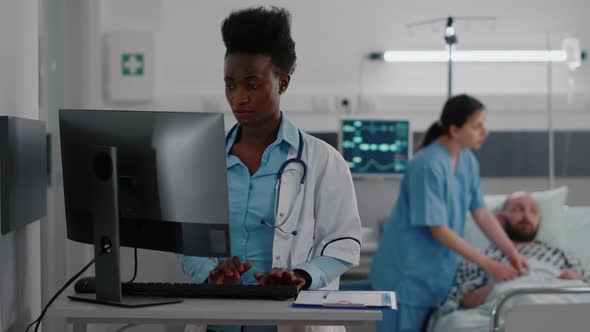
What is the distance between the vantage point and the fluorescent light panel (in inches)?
191

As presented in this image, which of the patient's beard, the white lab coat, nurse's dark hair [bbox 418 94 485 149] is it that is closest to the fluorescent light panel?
nurse's dark hair [bbox 418 94 485 149]

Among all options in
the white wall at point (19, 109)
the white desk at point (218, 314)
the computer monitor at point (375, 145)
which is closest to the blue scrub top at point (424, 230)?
the computer monitor at point (375, 145)

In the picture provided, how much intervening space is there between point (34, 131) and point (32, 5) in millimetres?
328

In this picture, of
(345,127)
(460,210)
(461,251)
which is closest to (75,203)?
(461,251)

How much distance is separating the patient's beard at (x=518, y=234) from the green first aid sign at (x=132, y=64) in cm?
193

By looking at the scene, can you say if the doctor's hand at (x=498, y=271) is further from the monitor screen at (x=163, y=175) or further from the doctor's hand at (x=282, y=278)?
the monitor screen at (x=163, y=175)

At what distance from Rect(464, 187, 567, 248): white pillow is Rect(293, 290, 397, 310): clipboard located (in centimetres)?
281

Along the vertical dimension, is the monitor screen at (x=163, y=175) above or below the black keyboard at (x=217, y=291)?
above

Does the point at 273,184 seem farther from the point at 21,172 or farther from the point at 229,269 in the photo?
the point at 21,172

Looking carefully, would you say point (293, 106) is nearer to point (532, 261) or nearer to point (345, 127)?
point (345, 127)

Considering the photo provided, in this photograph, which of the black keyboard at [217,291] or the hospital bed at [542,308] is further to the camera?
the hospital bed at [542,308]

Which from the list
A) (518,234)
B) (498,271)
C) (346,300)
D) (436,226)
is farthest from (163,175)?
(518,234)

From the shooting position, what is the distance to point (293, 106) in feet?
15.9

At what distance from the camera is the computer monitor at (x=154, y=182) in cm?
174
